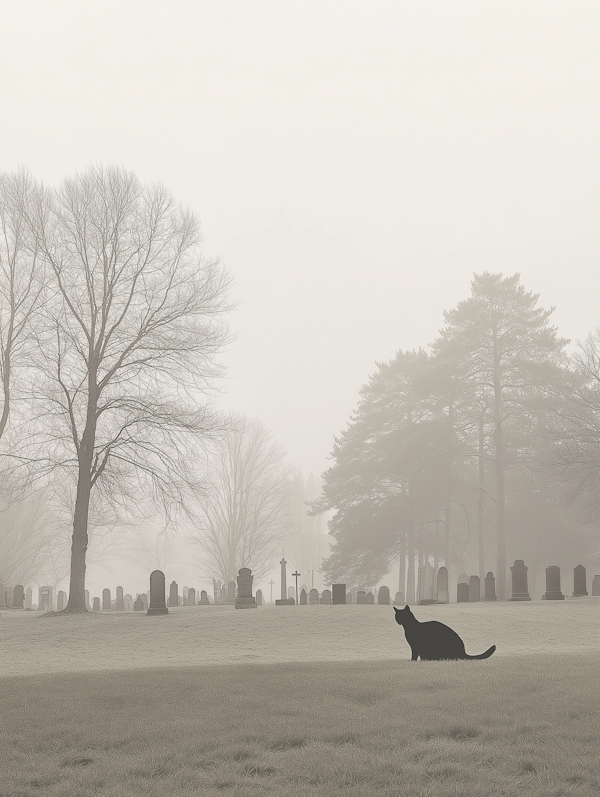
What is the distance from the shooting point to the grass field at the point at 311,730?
18.2 ft

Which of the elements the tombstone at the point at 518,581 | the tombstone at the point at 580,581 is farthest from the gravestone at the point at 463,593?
the tombstone at the point at 580,581

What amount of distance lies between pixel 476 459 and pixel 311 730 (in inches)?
1468

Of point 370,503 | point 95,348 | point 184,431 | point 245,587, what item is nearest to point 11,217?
point 95,348

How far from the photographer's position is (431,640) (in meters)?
11.5

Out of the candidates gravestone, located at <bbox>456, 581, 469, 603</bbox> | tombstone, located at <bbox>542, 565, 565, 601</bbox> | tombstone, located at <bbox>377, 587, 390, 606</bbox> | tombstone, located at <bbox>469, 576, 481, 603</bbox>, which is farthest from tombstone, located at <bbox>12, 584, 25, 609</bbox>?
tombstone, located at <bbox>542, 565, 565, 601</bbox>

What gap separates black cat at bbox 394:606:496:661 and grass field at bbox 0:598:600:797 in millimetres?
654

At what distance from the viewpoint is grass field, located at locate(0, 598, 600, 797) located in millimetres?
5562

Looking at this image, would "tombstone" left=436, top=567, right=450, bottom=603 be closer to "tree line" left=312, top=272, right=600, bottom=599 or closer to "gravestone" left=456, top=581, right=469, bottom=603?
"gravestone" left=456, top=581, right=469, bottom=603

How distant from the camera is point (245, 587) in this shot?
2420 cm

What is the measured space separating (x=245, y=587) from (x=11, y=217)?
14.5 meters

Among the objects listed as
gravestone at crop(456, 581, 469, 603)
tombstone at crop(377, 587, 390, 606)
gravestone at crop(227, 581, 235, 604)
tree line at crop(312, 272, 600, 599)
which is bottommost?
gravestone at crop(227, 581, 235, 604)

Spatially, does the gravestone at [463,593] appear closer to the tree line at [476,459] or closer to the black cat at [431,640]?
the tree line at [476,459]

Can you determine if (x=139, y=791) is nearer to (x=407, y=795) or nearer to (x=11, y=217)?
(x=407, y=795)

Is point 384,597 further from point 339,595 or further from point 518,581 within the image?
point 518,581
